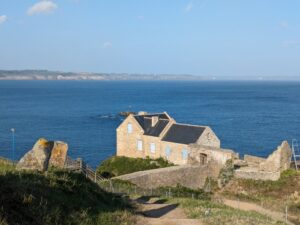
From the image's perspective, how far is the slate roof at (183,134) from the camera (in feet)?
122

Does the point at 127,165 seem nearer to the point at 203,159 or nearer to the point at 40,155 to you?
the point at 203,159

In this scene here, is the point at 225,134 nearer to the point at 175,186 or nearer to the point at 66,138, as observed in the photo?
the point at 66,138

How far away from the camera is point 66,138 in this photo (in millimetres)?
67500

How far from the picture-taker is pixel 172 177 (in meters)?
32.5

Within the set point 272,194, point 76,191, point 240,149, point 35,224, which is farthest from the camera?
point 240,149

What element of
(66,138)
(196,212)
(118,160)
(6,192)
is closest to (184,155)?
(118,160)

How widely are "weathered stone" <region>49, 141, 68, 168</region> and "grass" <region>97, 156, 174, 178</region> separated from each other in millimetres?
20259

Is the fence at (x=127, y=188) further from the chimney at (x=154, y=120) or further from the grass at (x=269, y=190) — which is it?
the chimney at (x=154, y=120)

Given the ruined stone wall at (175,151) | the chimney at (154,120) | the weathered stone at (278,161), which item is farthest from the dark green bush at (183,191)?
the chimney at (154,120)

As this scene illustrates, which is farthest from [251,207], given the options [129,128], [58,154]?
[129,128]

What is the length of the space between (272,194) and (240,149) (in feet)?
94.7

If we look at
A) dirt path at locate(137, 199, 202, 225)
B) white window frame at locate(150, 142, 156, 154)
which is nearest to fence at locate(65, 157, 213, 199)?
dirt path at locate(137, 199, 202, 225)

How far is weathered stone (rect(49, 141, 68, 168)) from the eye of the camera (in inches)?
637

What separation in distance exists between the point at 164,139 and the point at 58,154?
22.8m
